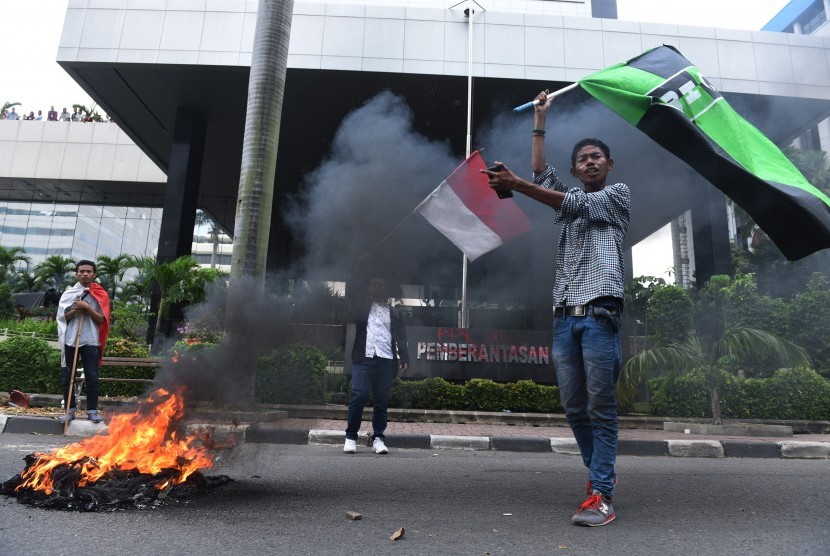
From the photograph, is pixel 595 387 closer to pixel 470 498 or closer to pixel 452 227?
pixel 470 498

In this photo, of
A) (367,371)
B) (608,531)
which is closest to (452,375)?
(367,371)

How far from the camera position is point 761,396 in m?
7.82

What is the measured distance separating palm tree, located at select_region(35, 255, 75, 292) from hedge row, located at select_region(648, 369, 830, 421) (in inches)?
1049

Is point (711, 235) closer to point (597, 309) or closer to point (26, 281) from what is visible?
point (597, 309)

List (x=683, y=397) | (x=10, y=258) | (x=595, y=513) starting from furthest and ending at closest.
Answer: (x=10, y=258), (x=683, y=397), (x=595, y=513)

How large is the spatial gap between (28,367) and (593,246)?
25.3 feet

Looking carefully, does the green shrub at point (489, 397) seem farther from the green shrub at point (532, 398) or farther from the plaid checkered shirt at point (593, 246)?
the plaid checkered shirt at point (593, 246)

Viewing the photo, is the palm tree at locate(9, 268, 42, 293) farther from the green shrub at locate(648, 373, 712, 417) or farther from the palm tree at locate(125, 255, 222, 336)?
the green shrub at locate(648, 373, 712, 417)

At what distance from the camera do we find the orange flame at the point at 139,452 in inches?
103

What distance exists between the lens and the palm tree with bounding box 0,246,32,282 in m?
26.0

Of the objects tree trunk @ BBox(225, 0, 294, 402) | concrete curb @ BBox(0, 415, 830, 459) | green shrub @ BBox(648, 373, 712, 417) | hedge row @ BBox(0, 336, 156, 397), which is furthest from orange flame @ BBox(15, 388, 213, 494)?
green shrub @ BBox(648, 373, 712, 417)

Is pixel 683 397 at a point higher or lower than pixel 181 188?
lower

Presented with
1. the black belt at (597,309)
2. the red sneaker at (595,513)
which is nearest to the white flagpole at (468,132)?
the black belt at (597,309)

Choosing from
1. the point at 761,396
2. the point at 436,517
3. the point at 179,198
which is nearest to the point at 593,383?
the point at 436,517
